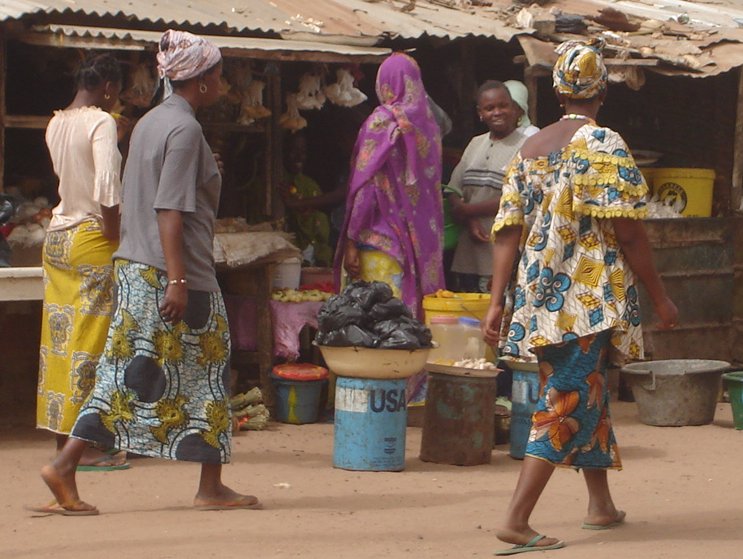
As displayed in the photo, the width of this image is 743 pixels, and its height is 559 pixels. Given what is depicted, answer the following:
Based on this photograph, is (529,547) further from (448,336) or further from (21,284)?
(21,284)

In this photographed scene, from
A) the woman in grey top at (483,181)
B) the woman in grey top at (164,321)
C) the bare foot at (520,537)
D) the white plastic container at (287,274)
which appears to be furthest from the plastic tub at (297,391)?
the bare foot at (520,537)

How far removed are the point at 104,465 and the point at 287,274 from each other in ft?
7.40

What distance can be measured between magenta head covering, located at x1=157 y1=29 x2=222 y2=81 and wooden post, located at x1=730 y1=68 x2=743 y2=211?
18.3 ft

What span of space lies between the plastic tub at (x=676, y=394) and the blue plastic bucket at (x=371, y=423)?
222 centimetres

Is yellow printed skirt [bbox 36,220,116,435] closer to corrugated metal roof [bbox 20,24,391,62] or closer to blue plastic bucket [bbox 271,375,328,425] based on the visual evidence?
corrugated metal roof [bbox 20,24,391,62]

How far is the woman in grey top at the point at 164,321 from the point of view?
555cm

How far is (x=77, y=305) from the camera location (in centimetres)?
663

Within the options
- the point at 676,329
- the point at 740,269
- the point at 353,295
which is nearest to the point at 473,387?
the point at 353,295

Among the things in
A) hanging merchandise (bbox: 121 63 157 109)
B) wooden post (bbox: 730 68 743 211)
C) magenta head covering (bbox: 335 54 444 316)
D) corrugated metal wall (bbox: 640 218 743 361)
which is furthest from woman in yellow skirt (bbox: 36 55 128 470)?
wooden post (bbox: 730 68 743 211)

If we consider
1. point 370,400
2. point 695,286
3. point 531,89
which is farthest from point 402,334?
point 695,286

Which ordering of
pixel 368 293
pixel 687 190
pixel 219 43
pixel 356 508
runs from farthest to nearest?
pixel 687 190 → pixel 219 43 → pixel 368 293 → pixel 356 508

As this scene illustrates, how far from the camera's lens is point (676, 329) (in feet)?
32.4

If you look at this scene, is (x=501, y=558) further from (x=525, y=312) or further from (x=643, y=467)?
(x=643, y=467)

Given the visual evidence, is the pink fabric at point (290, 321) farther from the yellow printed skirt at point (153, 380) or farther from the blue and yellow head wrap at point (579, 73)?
the blue and yellow head wrap at point (579, 73)
